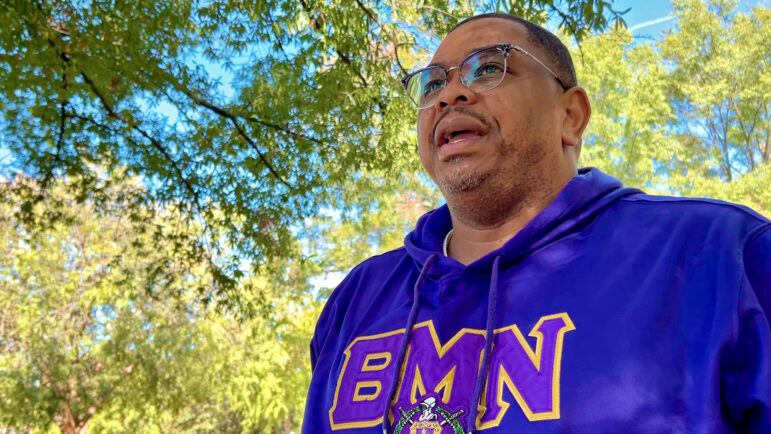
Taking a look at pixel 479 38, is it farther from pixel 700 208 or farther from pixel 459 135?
pixel 700 208

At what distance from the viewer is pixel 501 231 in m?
1.78

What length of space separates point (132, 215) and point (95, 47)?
2.24 meters

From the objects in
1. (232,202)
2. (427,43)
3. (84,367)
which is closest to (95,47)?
(232,202)

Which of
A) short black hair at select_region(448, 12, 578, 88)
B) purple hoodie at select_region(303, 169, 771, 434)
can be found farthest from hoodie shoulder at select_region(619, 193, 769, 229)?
short black hair at select_region(448, 12, 578, 88)

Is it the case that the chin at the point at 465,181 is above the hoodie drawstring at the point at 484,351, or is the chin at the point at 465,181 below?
above

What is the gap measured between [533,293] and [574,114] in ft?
2.06

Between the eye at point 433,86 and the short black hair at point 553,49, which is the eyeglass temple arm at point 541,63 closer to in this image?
the short black hair at point 553,49

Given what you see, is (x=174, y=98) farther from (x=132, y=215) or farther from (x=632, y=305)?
(x=632, y=305)

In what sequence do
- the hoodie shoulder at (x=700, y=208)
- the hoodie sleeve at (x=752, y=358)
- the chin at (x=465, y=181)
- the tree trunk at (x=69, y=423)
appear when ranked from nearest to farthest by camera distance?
the hoodie sleeve at (x=752, y=358), the hoodie shoulder at (x=700, y=208), the chin at (x=465, y=181), the tree trunk at (x=69, y=423)

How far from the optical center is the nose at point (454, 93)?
1748 millimetres

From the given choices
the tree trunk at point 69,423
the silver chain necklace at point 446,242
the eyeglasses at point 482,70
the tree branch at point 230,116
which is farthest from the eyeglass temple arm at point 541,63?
the tree trunk at point 69,423

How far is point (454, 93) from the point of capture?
69.8 inches

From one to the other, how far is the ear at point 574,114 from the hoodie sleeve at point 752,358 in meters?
0.70

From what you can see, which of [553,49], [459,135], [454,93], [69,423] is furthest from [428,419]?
[69,423]
